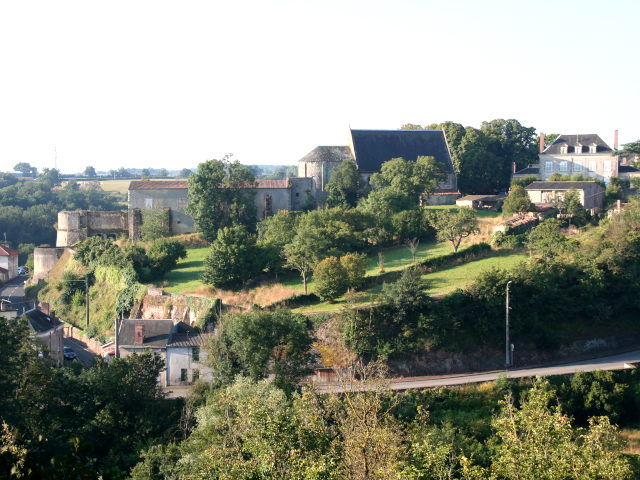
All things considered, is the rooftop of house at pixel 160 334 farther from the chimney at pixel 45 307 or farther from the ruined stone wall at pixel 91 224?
the ruined stone wall at pixel 91 224

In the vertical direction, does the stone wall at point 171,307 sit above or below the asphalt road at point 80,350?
above

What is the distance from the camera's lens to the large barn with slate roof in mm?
52312

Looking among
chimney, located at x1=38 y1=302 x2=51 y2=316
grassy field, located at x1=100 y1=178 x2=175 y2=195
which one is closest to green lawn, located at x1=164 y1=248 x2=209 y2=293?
chimney, located at x1=38 y1=302 x2=51 y2=316

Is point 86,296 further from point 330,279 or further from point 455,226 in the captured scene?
point 455,226

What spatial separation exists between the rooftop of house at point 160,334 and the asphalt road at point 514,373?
651 cm

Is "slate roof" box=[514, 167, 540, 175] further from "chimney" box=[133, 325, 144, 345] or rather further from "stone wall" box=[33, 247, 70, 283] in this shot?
"stone wall" box=[33, 247, 70, 283]

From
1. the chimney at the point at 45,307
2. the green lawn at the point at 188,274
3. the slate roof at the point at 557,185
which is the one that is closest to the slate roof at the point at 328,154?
the green lawn at the point at 188,274

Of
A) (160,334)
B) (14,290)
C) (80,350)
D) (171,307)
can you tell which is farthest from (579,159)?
(14,290)

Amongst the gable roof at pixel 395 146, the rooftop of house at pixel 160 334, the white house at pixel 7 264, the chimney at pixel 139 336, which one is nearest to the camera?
the rooftop of house at pixel 160 334

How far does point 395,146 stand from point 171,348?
27.7 metres

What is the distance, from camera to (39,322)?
3406 cm

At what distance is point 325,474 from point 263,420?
2340 millimetres

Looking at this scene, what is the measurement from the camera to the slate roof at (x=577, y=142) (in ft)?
173

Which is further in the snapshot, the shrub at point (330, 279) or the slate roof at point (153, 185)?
the slate roof at point (153, 185)
